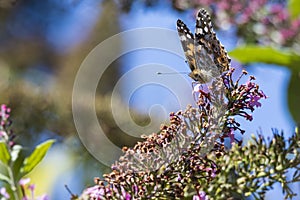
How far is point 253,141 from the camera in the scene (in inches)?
18.1

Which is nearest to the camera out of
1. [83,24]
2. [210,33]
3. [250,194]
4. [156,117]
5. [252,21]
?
[250,194]

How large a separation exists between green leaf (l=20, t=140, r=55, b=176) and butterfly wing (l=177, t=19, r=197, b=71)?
0.14m

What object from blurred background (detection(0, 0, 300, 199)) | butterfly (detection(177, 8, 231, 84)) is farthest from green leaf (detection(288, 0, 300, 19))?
butterfly (detection(177, 8, 231, 84))

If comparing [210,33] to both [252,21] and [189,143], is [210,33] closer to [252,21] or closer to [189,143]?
[189,143]

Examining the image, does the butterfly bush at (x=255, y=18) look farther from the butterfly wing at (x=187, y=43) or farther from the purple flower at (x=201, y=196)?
the purple flower at (x=201, y=196)

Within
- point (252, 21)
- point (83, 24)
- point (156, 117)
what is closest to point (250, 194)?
point (156, 117)

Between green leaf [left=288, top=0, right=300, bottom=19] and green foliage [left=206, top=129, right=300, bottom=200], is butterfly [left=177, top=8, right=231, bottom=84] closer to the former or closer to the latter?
green foliage [left=206, top=129, right=300, bottom=200]

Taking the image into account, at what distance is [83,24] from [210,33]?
119 inches

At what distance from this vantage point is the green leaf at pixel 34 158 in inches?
19.1

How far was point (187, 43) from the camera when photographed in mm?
554

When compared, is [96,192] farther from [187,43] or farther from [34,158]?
[187,43]

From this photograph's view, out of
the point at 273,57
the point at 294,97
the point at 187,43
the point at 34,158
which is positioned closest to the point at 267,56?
the point at 273,57

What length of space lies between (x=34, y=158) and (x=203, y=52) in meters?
0.17

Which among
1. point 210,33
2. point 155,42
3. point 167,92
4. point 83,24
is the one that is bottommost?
point 210,33
